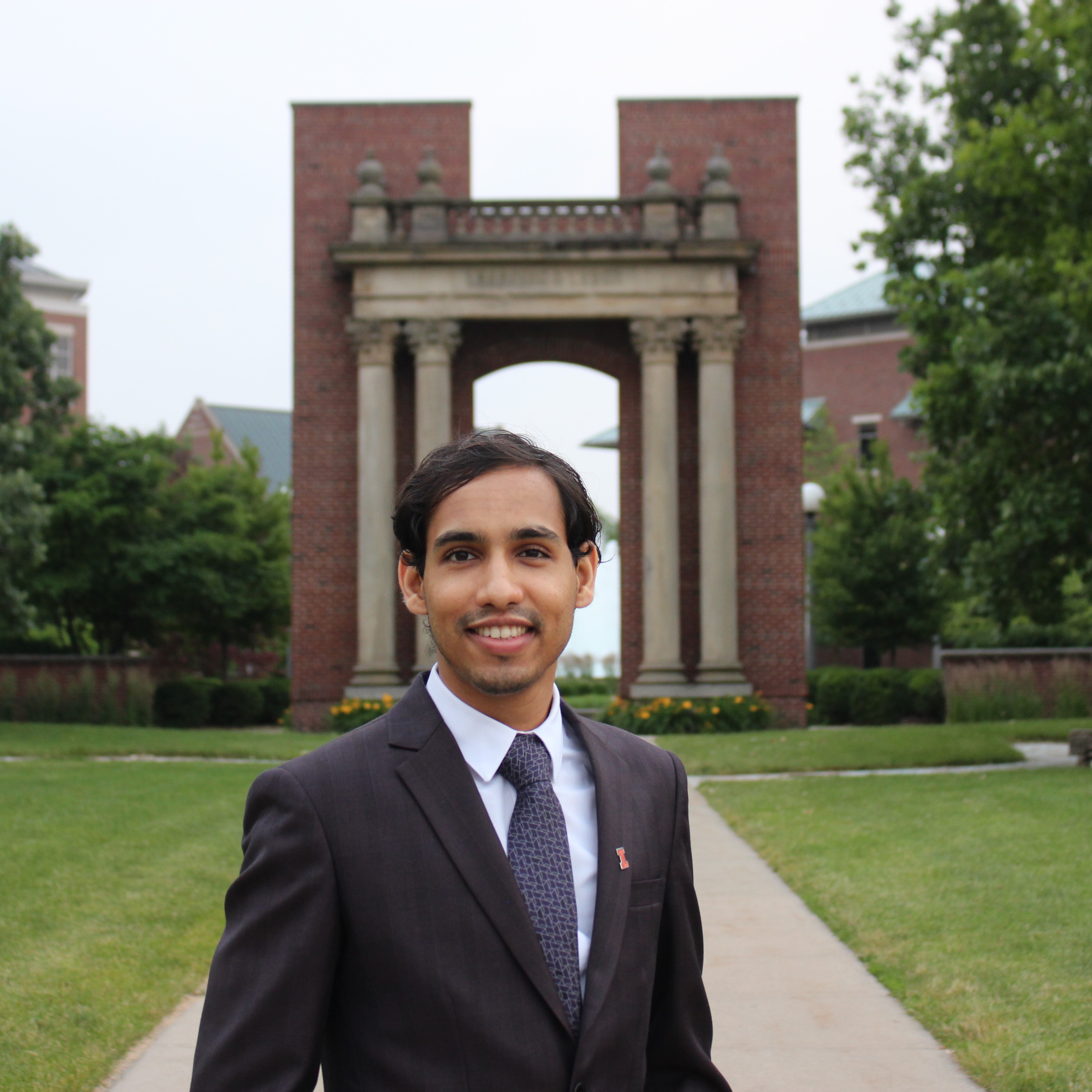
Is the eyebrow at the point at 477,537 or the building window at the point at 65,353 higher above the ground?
the building window at the point at 65,353

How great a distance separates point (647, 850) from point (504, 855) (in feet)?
1.02

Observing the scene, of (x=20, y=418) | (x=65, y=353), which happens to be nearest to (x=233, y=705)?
(x=20, y=418)

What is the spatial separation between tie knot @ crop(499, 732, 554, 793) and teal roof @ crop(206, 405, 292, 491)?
68418 mm

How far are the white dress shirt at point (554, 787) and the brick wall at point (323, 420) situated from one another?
22091 millimetres

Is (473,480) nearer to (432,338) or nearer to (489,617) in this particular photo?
(489,617)

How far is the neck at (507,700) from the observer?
228 cm

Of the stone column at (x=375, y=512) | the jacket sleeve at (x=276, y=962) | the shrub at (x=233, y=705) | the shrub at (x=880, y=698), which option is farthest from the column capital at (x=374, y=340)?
the jacket sleeve at (x=276, y=962)

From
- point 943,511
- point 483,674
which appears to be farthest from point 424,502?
point 943,511

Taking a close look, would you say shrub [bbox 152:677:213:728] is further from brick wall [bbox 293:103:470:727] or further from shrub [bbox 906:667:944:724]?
shrub [bbox 906:667:944:724]

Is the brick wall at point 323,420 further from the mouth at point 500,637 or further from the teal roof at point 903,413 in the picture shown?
the teal roof at point 903,413

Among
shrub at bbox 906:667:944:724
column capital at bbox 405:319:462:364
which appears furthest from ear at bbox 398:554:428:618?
shrub at bbox 906:667:944:724

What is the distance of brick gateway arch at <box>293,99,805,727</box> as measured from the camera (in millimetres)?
23359

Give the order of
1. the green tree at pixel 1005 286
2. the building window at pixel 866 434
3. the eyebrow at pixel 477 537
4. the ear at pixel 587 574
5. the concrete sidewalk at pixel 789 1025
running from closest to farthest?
the eyebrow at pixel 477 537
the ear at pixel 587 574
the concrete sidewalk at pixel 789 1025
the green tree at pixel 1005 286
the building window at pixel 866 434

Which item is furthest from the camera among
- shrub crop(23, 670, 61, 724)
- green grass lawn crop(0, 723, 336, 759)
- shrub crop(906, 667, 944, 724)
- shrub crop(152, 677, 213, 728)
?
shrub crop(152, 677, 213, 728)
